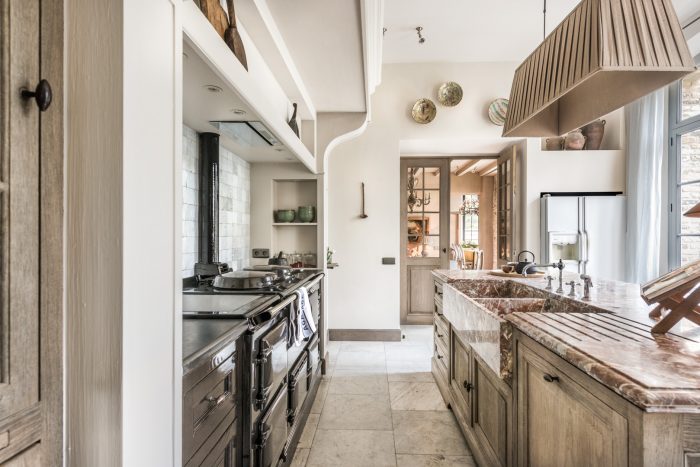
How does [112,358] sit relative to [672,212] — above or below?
below

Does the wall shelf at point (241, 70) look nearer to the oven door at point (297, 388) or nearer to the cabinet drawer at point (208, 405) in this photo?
the cabinet drawer at point (208, 405)

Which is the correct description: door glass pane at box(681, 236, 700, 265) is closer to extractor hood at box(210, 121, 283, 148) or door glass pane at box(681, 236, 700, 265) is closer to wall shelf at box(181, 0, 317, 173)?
wall shelf at box(181, 0, 317, 173)

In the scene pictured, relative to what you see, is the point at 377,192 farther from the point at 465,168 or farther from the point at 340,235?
the point at 465,168

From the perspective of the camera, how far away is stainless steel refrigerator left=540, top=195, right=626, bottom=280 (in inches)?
169

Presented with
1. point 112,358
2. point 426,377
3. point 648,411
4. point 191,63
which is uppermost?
point 191,63

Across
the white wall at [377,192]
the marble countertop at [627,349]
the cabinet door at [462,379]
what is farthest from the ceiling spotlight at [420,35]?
the marble countertop at [627,349]

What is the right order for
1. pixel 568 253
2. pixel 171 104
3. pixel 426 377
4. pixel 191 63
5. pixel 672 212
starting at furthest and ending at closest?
pixel 568 253 < pixel 672 212 < pixel 426 377 < pixel 191 63 < pixel 171 104

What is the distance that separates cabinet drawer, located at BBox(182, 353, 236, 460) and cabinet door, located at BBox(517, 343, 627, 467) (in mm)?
1049

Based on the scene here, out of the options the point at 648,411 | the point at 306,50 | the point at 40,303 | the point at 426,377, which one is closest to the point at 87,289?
the point at 40,303

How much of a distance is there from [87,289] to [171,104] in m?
0.46

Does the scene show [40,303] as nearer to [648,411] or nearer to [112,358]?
[112,358]

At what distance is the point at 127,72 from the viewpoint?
0.74 metres

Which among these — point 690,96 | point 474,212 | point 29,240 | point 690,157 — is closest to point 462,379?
point 29,240

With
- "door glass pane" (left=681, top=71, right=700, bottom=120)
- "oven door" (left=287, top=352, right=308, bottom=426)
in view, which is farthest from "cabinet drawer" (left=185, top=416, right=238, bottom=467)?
"door glass pane" (left=681, top=71, right=700, bottom=120)
